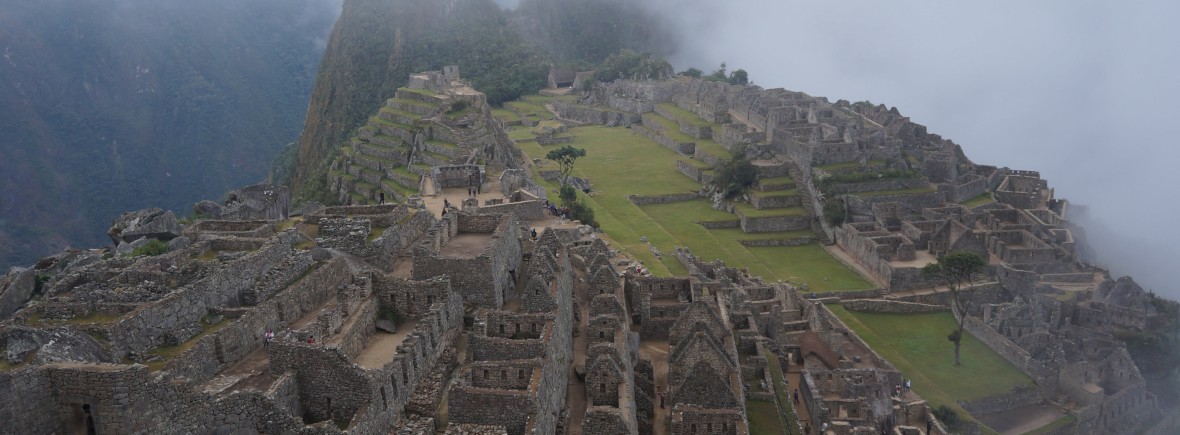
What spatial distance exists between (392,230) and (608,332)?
21.5ft

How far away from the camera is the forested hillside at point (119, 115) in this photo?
40.1m

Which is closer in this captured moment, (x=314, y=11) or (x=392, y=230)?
(x=392, y=230)

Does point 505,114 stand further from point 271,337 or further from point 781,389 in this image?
point 271,337

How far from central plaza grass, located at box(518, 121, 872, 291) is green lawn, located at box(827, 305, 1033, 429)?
4.17 m

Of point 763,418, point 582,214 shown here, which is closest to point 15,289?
point 763,418

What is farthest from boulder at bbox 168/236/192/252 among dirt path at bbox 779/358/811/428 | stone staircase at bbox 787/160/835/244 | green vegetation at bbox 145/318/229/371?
stone staircase at bbox 787/160/835/244

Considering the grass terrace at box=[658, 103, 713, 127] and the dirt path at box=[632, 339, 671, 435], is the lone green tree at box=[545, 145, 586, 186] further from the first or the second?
the dirt path at box=[632, 339, 671, 435]

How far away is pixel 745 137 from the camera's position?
73.6 m

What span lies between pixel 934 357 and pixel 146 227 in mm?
33468

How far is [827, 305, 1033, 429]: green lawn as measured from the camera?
129ft

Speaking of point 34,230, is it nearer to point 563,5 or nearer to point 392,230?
point 392,230

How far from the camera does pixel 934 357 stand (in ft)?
141

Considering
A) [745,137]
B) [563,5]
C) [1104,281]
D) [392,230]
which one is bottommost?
[1104,281]

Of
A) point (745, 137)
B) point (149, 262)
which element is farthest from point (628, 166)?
point (149, 262)
